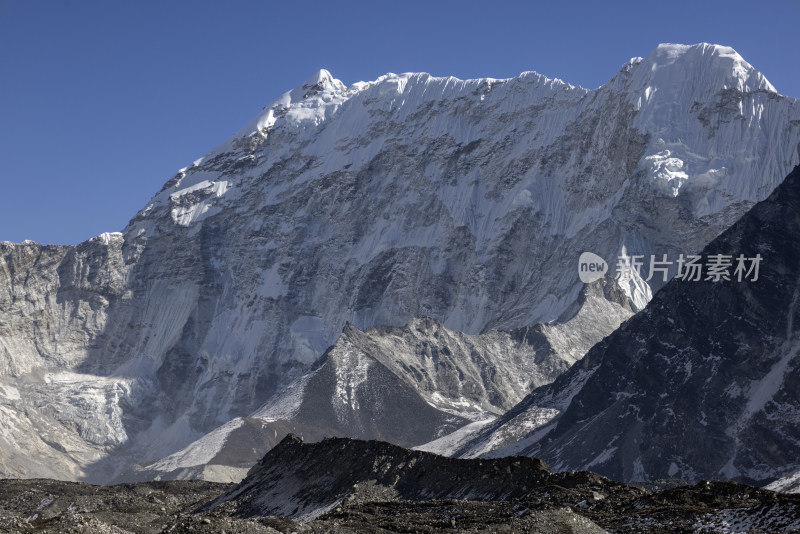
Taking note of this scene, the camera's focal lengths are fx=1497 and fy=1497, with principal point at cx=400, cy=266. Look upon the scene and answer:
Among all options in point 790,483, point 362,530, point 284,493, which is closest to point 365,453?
point 284,493

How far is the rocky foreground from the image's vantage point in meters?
81.6

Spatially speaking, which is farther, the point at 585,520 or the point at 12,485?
the point at 12,485

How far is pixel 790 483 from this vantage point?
193 m

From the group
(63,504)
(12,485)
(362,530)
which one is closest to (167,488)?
(12,485)

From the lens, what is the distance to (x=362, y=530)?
3497 inches

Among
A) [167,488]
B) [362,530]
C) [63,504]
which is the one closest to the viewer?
[362,530]

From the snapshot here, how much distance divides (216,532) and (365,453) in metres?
50.7

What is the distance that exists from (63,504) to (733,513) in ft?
296

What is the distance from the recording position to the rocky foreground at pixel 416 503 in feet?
268

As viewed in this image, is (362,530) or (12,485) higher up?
(12,485)

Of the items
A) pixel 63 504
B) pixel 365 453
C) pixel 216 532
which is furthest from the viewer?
pixel 63 504

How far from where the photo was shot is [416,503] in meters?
105

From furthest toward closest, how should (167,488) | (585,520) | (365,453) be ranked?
(167,488) < (365,453) < (585,520)

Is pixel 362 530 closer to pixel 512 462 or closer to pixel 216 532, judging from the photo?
pixel 216 532
